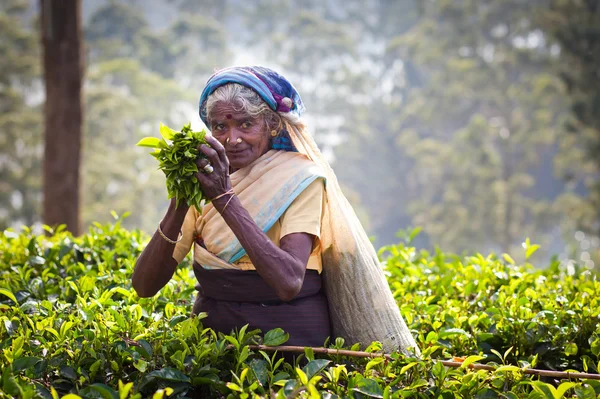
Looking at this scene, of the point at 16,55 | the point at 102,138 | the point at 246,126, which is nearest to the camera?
the point at 246,126

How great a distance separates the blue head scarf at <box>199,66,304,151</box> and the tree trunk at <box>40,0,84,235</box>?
5.01m

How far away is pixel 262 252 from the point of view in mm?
1851

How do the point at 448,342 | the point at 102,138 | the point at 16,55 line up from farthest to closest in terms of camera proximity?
the point at 102,138
the point at 16,55
the point at 448,342

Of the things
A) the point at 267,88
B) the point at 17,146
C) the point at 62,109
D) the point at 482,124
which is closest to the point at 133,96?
the point at 17,146

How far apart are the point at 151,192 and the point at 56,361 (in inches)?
949

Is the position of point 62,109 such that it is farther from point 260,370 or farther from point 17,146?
point 17,146

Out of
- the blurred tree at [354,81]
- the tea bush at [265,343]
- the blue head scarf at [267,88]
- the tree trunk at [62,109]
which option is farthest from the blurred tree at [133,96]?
the blue head scarf at [267,88]

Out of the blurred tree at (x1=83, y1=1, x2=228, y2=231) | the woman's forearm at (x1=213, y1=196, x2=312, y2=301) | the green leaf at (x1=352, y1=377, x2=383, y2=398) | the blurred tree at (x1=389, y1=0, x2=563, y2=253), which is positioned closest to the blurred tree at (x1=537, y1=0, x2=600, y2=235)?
the blurred tree at (x1=389, y1=0, x2=563, y2=253)

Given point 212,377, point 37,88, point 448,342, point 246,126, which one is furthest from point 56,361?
point 37,88

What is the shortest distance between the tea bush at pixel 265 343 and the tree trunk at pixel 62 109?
13.1 feet

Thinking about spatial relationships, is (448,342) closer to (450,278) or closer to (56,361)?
(450,278)

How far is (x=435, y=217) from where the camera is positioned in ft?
85.1

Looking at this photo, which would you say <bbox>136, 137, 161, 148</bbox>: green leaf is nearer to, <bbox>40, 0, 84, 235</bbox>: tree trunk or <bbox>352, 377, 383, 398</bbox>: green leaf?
<bbox>352, 377, 383, 398</bbox>: green leaf

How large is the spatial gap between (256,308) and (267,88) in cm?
68
